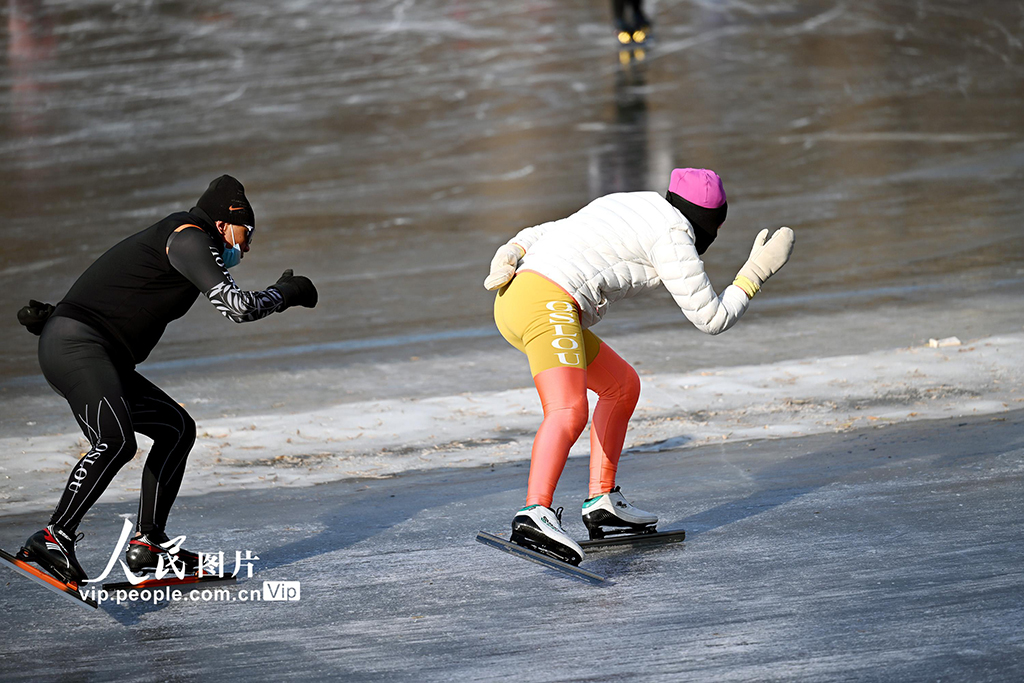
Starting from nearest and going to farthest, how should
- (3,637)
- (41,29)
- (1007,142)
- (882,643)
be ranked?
(882,643)
(3,637)
(1007,142)
(41,29)

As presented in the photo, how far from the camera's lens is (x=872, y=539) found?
220 inches

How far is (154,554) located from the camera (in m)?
5.57

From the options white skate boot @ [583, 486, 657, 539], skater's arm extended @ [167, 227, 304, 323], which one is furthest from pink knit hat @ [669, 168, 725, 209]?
skater's arm extended @ [167, 227, 304, 323]

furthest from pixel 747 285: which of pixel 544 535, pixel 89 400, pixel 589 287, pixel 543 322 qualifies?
pixel 89 400

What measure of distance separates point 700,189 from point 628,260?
441 mm

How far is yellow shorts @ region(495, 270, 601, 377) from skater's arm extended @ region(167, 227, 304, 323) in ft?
3.34

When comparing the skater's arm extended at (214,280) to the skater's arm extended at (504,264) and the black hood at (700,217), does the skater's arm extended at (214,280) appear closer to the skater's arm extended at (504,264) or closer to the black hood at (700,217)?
the skater's arm extended at (504,264)

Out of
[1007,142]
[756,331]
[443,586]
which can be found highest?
[443,586]

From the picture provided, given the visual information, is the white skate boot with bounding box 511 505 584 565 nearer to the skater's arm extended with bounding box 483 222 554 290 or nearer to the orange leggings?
the orange leggings

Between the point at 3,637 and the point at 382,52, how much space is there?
953 inches

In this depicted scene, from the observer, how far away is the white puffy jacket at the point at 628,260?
535cm

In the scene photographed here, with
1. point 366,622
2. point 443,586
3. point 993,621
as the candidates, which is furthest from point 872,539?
point 366,622

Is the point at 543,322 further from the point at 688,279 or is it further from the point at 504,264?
the point at 688,279

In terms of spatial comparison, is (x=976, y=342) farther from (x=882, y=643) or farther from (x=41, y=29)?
(x=41, y=29)
